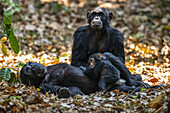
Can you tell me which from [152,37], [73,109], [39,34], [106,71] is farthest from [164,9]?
[73,109]

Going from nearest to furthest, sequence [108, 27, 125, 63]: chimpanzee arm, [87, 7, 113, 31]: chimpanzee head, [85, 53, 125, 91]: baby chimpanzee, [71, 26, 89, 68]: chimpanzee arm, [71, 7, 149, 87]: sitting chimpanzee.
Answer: [85, 53, 125, 91]: baby chimpanzee → [87, 7, 113, 31]: chimpanzee head → [71, 7, 149, 87]: sitting chimpanzee → [108, 27, 125, 63]: chimpanzee arm → [71, 26, 89, 68]: chimpanzee arm

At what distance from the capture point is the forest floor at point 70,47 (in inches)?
160

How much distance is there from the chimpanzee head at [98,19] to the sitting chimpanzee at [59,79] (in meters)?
0.88

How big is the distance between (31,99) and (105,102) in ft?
3.54

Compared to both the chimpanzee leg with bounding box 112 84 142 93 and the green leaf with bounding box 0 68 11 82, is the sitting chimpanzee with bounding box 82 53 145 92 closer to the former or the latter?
the chimpanzee leg with bounding box 112 84 142 93

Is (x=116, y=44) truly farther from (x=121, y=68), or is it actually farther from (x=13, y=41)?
(x=13, y=41)

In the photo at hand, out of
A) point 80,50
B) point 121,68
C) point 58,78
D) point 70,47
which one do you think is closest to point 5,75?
point 58,78

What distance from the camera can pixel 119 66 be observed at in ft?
16.8

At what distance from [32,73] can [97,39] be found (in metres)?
1.42

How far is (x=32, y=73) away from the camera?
16.5ft

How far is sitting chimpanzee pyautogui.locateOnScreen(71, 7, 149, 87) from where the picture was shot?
17.8 feet

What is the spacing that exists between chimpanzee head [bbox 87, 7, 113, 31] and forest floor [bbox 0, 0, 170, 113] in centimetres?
124

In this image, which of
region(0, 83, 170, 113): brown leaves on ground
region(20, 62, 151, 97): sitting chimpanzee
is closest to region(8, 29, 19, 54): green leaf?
region(20, 62, 151, 97): sitting chimpanzee

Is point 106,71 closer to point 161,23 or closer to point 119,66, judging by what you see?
point 119,66
